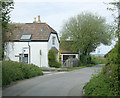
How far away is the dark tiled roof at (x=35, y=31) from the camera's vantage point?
32.0 m

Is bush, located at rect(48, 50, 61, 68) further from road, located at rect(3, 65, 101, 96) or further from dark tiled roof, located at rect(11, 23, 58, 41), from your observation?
road, located at rect(3, 65, 101, 96)

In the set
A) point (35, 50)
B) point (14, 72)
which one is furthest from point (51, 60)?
point (14, 72)

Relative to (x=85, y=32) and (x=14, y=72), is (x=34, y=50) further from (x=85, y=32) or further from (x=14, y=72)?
(x=14, y=72)

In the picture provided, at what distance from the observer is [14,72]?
15719 mm

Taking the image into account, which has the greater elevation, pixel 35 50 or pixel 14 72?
pixel 35 50

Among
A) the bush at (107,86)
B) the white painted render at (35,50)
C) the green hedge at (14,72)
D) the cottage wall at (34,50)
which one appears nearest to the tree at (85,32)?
the white painted render at (35,50)

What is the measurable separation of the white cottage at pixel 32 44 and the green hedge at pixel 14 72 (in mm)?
12111

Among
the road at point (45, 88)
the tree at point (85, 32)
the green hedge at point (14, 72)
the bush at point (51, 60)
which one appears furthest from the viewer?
the tree at point (85, 32)

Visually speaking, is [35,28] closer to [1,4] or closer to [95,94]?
[1,4]

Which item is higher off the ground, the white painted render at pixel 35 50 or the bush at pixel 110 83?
the white painted render at pixel 35 50

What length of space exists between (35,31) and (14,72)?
17.9 metres

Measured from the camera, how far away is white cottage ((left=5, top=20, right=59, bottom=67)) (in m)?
31.8

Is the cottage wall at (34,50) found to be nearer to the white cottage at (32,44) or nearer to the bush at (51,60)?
the white cottage at (32,44)

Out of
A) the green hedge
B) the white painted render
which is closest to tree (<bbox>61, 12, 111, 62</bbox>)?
the white painted render
